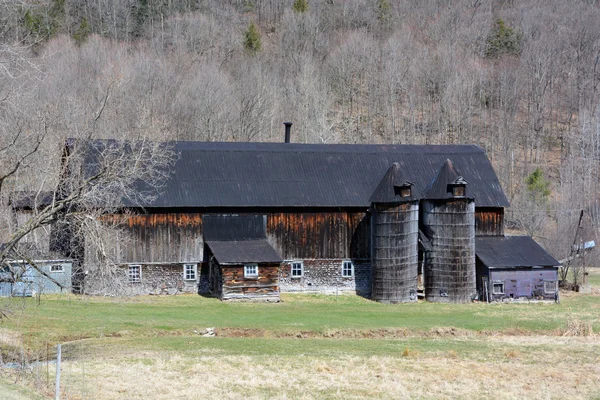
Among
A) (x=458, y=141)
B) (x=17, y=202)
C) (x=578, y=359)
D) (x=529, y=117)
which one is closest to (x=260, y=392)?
(x=578, y=359)

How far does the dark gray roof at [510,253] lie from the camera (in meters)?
46.6

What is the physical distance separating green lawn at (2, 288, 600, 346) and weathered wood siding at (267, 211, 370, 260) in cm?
242

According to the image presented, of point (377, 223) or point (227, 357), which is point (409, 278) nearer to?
point (377, 223)

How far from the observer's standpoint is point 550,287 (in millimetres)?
46844

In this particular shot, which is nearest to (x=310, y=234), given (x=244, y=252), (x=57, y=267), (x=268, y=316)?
(x=244, y=252)

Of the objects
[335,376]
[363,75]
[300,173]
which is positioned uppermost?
[363,75]

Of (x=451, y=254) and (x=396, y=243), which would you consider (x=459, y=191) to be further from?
(x=396, y=243)

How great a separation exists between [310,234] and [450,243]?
696cm

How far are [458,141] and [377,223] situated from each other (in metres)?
47.6

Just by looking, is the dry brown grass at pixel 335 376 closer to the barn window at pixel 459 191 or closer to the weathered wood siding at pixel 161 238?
the weathered wood siding at pixel 161 238

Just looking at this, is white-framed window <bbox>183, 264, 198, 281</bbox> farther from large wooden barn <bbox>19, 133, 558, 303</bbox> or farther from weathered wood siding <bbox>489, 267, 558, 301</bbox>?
weathered wood siding <bbox>489, 267, 558, 301</bbox>

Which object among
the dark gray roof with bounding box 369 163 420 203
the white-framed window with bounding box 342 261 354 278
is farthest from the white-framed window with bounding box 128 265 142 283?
the dark gray roof with bounding box 369 163 420 203

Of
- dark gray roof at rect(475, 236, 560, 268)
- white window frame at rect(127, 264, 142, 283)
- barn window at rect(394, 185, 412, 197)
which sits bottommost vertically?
white window frame at rect(127, 264, 142, 283)

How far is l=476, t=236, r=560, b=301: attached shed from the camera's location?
4628cm
